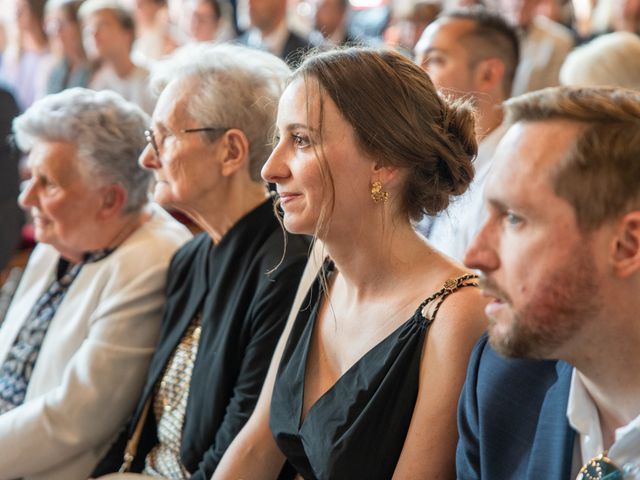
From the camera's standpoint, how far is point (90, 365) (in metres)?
2.27

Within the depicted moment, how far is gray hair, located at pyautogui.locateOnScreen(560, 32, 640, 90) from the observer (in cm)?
294

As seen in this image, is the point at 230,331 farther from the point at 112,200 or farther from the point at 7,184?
the point at 7,184

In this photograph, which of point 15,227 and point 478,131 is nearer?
point 478,131

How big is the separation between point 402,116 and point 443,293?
0.34 meters

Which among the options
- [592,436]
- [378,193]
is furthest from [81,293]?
[592,436]

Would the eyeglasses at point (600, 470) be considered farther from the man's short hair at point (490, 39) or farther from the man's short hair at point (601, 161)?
the man's short hair at point (490, 39)

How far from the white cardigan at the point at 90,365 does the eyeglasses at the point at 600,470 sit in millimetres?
1386

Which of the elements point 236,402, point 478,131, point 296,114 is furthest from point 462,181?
point 236,402

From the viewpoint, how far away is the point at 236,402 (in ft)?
6.59

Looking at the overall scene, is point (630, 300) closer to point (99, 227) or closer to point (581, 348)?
point (581, 348)

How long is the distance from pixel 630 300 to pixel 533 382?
0.24 metres

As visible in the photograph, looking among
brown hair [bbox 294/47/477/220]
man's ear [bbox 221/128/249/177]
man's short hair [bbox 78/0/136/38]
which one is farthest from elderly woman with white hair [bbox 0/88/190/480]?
man's short hair [bbox 78/0/136/38]

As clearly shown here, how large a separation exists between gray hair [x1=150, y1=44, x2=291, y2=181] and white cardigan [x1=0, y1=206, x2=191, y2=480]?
0.43m

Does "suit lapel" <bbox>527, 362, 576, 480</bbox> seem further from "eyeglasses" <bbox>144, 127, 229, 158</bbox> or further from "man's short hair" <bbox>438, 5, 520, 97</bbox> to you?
"man's short hair" <bbox>438, 5, 520, 97</bbox>
